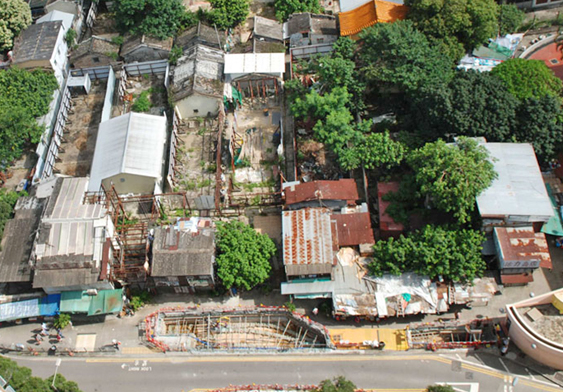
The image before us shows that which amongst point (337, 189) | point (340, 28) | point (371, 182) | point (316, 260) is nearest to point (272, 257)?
point (316, 260)

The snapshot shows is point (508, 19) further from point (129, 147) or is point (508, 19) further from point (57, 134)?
point (57, 134)

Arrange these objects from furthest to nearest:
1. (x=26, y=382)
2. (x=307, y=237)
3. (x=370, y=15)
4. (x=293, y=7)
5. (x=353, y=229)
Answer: (x=293, y=7) < (x=370, y=15) < (x=353, y=229) < (x=307, y=237) < (x=26, y=382)

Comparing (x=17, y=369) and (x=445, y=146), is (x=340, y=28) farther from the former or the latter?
(x=17, y=369)

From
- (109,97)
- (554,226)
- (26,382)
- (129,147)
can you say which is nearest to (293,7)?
(109,97)

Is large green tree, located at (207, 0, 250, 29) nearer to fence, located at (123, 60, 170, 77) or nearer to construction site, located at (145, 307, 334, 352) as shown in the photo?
fence, located at (123, 60, 170, 77)

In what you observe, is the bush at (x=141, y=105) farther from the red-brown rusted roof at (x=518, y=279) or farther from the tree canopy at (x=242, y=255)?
the red-brown rusted roof at (x=518, y=279)

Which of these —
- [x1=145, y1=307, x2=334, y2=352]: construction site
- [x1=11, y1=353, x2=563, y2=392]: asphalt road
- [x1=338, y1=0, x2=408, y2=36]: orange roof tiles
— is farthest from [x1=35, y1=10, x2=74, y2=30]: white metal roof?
[x1=11, y1=353, x2=563, y2=392]: asphalt road
